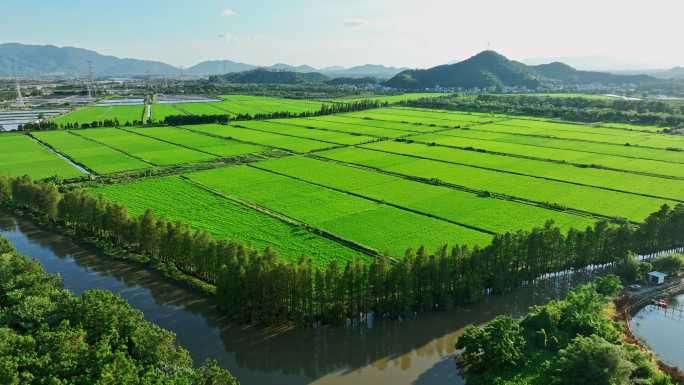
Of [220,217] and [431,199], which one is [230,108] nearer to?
[220,217]

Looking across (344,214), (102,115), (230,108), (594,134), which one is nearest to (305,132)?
(230,108)

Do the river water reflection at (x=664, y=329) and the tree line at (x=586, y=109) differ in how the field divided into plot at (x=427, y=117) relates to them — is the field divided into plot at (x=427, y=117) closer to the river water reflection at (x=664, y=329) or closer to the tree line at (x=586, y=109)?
the tree line at (x=586, y=109)

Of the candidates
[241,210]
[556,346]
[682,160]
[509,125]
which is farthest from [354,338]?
[509,125]

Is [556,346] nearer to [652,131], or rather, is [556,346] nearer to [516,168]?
[516,168]

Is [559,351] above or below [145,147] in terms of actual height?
below

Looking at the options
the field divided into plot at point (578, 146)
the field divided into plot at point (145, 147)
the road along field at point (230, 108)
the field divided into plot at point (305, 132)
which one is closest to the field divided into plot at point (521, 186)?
the field divided into plot at point (305, 132)

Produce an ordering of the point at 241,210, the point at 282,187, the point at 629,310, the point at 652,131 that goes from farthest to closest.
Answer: the point at 652,131 < the point at 282,187 < the point at 241,210 < the point at 629,310
